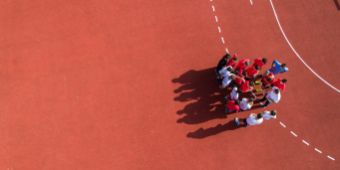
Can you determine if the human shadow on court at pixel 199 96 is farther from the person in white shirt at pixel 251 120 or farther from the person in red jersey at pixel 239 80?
the person in red jersey at pixel 239 80

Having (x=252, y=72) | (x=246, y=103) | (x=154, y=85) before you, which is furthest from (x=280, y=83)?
(x=154, y=85)

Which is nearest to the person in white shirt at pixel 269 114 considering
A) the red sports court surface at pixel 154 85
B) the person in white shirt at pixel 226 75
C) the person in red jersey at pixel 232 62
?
the red sports court surface at pixel 154 85

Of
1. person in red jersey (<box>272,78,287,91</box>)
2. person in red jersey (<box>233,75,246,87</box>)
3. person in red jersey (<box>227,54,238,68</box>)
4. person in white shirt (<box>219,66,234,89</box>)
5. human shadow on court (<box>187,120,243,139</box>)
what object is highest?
person in red jersey (<box>227,54,238,68</box>)

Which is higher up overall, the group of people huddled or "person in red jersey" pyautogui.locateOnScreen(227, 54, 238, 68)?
"person in red jersey" pyautogui.locateOnScreen(227, 54, 238, 68)

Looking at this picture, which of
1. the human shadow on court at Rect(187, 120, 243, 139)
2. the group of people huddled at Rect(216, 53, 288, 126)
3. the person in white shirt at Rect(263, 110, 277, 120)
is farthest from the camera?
the human shadow on court at Rect(187, 120, 243, 139)

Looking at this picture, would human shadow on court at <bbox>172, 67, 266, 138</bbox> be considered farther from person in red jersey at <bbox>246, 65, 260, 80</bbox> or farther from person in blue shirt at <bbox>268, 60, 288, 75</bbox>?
Result: person in blue shirt at <bbox>268, 60, 288, 75</bbox>

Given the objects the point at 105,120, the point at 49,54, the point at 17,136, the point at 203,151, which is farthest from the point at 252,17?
the point at 17,136

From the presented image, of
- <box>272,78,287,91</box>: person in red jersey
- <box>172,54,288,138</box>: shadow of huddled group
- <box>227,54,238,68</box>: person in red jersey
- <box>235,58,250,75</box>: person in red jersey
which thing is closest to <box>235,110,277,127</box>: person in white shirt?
<box>172,54,288,138</box>: shadow of huddled group

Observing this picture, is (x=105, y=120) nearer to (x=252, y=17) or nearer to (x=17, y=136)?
(x=17, y=136)
